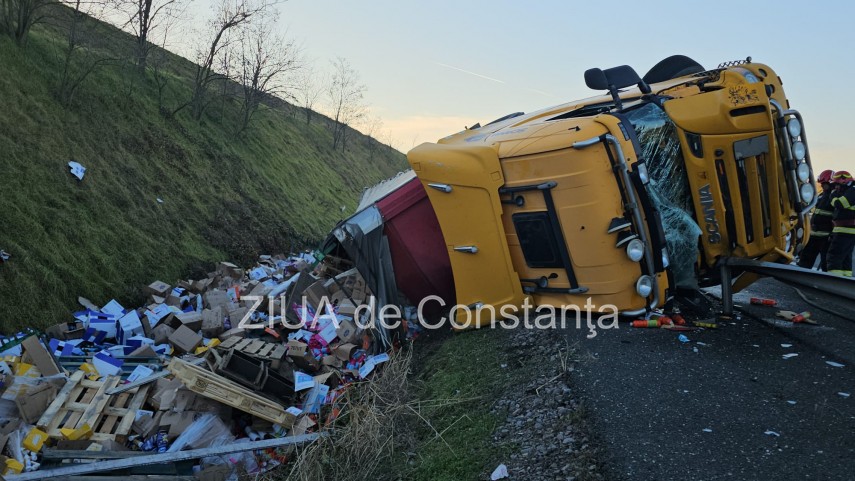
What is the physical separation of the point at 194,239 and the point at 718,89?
31.4 ft

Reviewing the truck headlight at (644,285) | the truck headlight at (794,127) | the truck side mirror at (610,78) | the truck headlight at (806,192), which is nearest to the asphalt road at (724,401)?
the truck headlight at (644,285)

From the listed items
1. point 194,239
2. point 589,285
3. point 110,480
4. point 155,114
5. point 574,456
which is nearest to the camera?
point 574,456

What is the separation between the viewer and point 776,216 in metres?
4.50

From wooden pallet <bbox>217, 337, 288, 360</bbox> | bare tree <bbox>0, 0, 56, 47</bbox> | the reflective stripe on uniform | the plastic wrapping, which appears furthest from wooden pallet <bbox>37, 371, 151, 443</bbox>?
bare tree <bbox>0, 0, 56, 47</bbox>

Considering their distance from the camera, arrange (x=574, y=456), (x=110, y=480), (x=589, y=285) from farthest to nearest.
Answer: (x=589, y=285) < (x=110, y=480) < (x=574, y=456)

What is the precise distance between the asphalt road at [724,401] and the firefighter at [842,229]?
315cm

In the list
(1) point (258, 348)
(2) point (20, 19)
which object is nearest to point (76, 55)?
(2) point (20, 19)

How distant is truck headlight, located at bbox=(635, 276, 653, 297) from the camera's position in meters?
4.42

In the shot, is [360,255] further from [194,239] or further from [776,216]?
[194,239]

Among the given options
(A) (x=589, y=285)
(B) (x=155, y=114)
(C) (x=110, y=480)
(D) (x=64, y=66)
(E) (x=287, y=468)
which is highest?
(D) (x=64, y=66)

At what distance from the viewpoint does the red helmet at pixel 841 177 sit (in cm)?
738

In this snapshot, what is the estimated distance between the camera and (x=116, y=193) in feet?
33.4

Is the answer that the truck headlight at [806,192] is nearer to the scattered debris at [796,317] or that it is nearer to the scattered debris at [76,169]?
the scattered debris at [796,317]

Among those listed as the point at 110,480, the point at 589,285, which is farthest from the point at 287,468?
the point at 589,285
